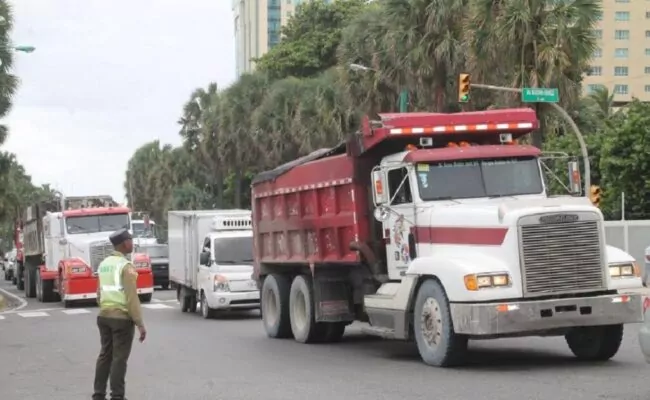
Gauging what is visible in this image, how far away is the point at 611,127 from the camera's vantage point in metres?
42.5

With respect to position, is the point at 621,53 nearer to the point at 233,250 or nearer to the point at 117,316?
the point at 233,250

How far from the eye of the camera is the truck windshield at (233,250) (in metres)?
25.8

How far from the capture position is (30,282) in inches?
1593

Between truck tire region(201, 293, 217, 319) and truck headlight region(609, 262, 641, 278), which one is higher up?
truck headlight region(609, 262, 641, 278)

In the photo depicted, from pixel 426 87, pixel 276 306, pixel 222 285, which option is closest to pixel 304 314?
pixel 276 306

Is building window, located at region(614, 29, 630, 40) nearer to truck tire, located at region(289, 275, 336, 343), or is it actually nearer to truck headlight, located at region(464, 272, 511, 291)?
truck tire, located at region(289, 275, 336, 343)

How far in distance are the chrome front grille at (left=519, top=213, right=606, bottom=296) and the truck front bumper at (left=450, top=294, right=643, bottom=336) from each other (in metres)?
0.19

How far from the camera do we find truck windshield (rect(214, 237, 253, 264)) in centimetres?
2580

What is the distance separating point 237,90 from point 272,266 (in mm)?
37753

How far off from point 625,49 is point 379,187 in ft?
396

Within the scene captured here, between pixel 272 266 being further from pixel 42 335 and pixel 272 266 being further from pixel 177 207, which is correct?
pixel 177 207

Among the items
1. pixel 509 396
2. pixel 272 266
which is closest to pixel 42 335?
pixel 272 266

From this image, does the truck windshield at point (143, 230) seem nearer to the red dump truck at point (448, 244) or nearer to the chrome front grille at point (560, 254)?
the red dump truck at point (448, 244)

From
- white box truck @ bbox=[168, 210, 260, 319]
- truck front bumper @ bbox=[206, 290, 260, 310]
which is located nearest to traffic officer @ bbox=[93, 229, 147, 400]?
white box truck @ bbox=[168, 210, 260, 319]
